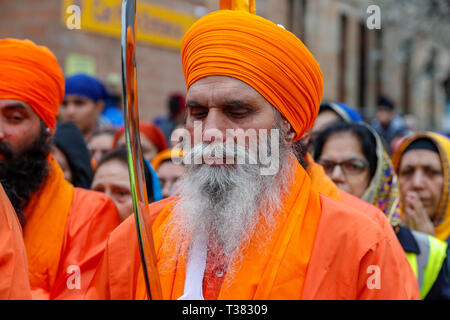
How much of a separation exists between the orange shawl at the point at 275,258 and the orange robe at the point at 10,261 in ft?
1.34

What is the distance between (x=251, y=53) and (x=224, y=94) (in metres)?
0.18

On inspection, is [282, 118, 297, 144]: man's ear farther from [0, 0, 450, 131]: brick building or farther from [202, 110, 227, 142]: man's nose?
[0, 0, 450, 131]: brick building

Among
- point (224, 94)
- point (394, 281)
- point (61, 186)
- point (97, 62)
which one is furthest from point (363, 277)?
point (97, 62)

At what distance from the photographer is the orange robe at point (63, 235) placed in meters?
2.86

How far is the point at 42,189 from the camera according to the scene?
316 cm

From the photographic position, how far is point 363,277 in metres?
1.94

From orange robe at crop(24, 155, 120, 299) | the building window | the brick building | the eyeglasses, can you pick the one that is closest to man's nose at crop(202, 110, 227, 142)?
the brick building

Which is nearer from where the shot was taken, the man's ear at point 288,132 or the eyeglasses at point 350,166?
the man's ear at point 288,132

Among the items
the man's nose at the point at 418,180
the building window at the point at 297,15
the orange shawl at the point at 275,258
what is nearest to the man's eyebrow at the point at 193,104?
the orange shawl at the point at 275,258

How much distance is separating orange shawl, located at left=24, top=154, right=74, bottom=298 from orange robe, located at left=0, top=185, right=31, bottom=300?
1.01 meters

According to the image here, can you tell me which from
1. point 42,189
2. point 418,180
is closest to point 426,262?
point 418,180

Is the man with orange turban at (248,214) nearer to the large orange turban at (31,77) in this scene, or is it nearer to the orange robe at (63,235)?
the orange robe at (63,235)

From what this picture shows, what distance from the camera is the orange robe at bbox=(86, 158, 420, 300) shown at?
1934mm

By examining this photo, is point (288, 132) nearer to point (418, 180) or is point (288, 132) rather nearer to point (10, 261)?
point (10, 261)
